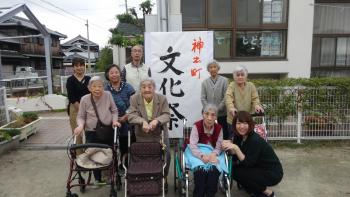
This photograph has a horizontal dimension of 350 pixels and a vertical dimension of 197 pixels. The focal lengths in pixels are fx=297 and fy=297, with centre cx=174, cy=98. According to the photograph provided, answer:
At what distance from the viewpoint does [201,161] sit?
352 cm

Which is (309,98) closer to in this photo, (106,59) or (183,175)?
(183,175)

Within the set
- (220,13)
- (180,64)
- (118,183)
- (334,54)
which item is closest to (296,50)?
(334,54)

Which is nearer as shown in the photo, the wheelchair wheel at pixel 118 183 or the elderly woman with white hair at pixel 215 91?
the wheelchair wheel at pixel 118 183

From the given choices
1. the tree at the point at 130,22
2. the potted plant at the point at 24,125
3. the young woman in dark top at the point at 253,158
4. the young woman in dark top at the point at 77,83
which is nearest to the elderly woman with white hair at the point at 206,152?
the young woman in dark top at the point at 253,158

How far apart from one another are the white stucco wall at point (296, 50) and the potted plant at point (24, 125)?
509 cm

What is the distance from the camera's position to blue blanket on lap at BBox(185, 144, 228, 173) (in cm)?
345

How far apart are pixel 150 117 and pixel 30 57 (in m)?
31.2

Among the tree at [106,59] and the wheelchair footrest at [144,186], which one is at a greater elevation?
the tree at [106,59]

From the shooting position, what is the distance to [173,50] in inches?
207

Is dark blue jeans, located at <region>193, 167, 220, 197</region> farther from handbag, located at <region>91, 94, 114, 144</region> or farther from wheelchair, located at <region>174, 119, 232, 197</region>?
handbag, located at <region>91, 94, 114, 144</region>

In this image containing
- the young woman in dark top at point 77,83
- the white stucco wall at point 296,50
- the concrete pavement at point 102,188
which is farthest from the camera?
the white stucco wall at point 296,50

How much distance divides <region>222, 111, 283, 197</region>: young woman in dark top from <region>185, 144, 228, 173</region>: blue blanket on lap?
0.17m

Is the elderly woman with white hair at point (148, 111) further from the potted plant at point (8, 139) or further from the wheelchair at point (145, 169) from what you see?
the potted plant at point (8, 139)

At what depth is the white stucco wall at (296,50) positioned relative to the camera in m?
8.39
